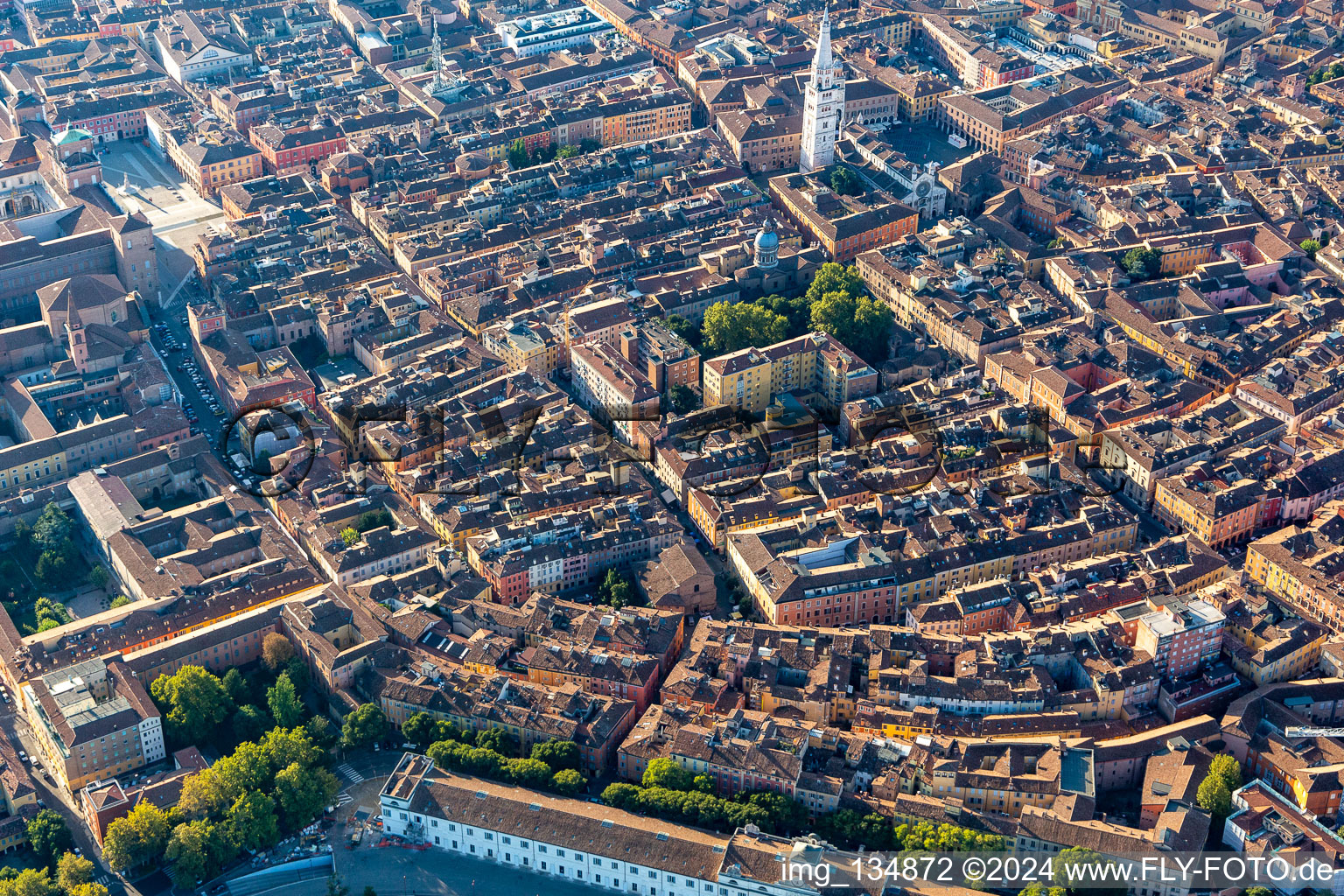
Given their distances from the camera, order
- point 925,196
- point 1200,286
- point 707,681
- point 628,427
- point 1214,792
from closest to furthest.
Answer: point 1214,792
point 707,681
point 628,427
point 1200,286
point 925,196

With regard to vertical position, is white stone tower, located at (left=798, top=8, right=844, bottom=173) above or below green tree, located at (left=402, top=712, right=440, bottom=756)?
above

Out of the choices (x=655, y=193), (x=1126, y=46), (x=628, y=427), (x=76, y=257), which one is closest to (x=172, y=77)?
(x=76, y=257)

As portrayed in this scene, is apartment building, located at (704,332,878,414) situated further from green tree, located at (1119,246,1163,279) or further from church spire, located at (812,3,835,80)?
church spire, located at (812,3,835,80)

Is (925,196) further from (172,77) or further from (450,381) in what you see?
(172,77)

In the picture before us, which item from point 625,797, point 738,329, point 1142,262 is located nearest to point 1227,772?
point 625,797

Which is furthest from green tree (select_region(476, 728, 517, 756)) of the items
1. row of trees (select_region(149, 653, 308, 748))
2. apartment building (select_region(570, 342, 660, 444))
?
apartment building (select_region(570, 342, 660, 444))

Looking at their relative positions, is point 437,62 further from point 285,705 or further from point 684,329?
Answer: point 285,705
